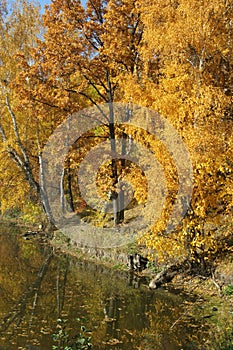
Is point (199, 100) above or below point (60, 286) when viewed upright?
above

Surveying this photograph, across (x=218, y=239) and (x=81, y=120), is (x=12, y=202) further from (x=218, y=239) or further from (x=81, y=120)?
(x=218, y=239)

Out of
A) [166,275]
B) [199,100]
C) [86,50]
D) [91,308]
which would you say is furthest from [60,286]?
[86,50]

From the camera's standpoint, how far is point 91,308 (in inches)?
379

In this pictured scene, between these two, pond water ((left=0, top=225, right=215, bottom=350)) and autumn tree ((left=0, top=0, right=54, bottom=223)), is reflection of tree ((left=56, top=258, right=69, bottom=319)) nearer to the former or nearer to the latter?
pond water ((left=0, top=225, right=215, bottom=350))

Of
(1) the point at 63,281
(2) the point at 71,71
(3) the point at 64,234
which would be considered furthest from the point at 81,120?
(1) the point at 63,281

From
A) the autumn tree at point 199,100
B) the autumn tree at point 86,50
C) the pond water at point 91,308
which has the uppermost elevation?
the autumn tree at point 86,50

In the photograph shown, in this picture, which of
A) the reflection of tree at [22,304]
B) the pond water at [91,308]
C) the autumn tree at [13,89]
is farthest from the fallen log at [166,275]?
the autumn tree at [13,89]

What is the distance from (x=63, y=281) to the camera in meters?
12.4

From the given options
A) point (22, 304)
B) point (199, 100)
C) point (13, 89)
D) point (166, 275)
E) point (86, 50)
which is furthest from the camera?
point (13, 89)

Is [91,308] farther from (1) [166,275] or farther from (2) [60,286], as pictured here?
(1) [166,275]

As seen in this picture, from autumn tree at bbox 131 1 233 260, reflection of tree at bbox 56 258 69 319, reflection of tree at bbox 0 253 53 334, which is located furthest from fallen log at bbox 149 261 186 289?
reflection of tree at bbox 0 253 53 334

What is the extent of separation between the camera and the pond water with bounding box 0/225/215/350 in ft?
25.2

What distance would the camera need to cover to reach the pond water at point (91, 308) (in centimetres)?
768

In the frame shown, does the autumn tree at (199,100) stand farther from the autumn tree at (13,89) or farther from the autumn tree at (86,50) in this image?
the autumn tree at (13,89)
